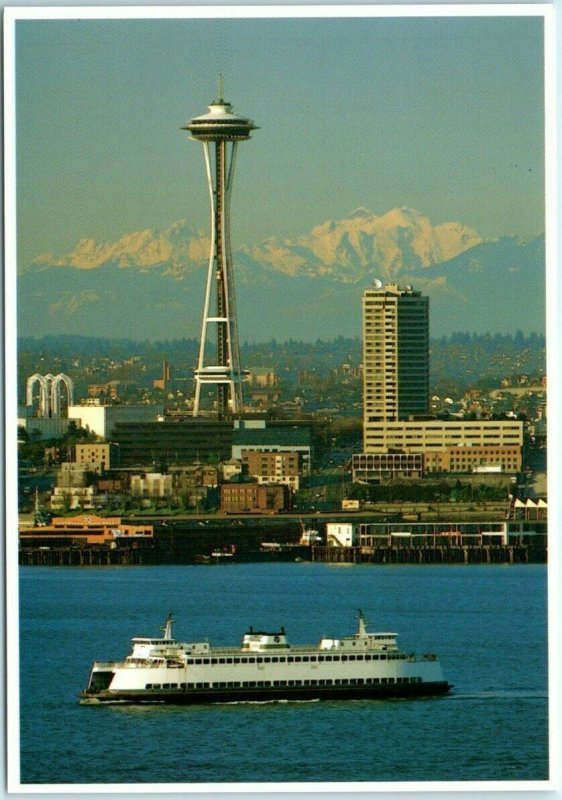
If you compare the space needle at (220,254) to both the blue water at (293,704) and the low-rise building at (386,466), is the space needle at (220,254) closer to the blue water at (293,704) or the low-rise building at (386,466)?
the low-rise building at (386,466)

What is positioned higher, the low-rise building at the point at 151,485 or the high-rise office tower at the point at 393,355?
the high-rise office tower at the point at 393,355

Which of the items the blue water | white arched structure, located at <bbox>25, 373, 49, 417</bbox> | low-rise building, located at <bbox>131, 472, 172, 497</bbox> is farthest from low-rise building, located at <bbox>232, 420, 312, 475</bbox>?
white arched structure, located at <bbox>25, 373, 49, 417</bbox>

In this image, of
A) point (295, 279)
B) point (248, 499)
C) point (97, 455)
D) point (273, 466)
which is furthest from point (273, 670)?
point (295, 279)

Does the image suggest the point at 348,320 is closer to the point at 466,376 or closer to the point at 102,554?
the point at 466,376

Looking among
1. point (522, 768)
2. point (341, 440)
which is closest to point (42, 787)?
point (522, 768)

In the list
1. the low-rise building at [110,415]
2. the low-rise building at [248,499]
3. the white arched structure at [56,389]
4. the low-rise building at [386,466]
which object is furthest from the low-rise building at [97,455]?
the low-rise building at [386,466]

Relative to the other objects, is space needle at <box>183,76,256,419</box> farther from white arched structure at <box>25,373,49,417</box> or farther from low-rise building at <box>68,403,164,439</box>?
white arched structure at <box>25,373,49,417</box>

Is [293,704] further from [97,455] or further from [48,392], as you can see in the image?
[48,392]
